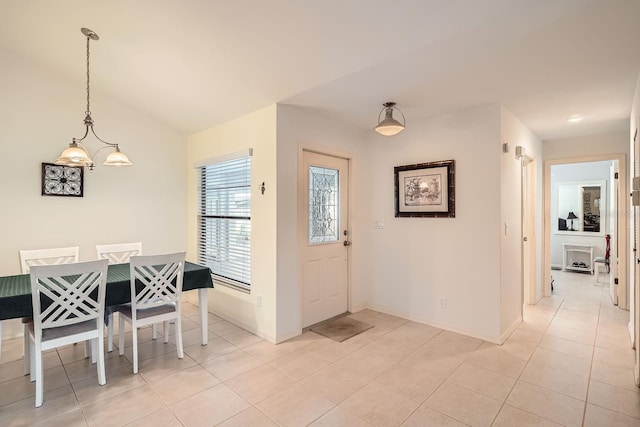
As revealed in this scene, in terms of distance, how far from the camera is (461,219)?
347cm

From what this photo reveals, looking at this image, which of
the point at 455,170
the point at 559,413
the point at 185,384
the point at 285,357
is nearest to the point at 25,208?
the point at 185,384

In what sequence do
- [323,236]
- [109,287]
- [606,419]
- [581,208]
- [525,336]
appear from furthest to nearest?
1. [581,208]
2. [323,236]
3. [525,336]
4. [109,287]
5. [606,419]

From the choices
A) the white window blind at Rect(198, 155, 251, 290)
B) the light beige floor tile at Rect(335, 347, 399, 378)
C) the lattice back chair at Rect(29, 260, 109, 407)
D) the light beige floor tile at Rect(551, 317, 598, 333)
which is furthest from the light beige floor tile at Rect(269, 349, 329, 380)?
the light beige floor tile at Rect(551, 317, 598, 333)

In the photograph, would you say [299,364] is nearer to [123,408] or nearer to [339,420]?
[339,420]

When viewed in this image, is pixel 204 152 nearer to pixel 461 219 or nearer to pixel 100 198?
pixel 100 198

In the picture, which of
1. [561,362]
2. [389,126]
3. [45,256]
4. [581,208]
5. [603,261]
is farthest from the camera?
[581,208]

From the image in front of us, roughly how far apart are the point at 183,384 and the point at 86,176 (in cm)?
294

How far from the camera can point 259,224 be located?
3494 mm

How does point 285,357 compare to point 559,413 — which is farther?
point 285,357

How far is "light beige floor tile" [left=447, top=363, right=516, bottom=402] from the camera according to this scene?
7.75 feet

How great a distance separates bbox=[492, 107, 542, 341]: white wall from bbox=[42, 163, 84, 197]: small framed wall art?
4.78 meters

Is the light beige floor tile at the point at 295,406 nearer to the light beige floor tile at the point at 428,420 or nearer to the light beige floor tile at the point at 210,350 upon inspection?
the light beige floor tile at the point at 428,420

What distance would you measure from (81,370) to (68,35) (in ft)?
9.90

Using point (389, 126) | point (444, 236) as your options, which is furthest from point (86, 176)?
point (444, 236)
